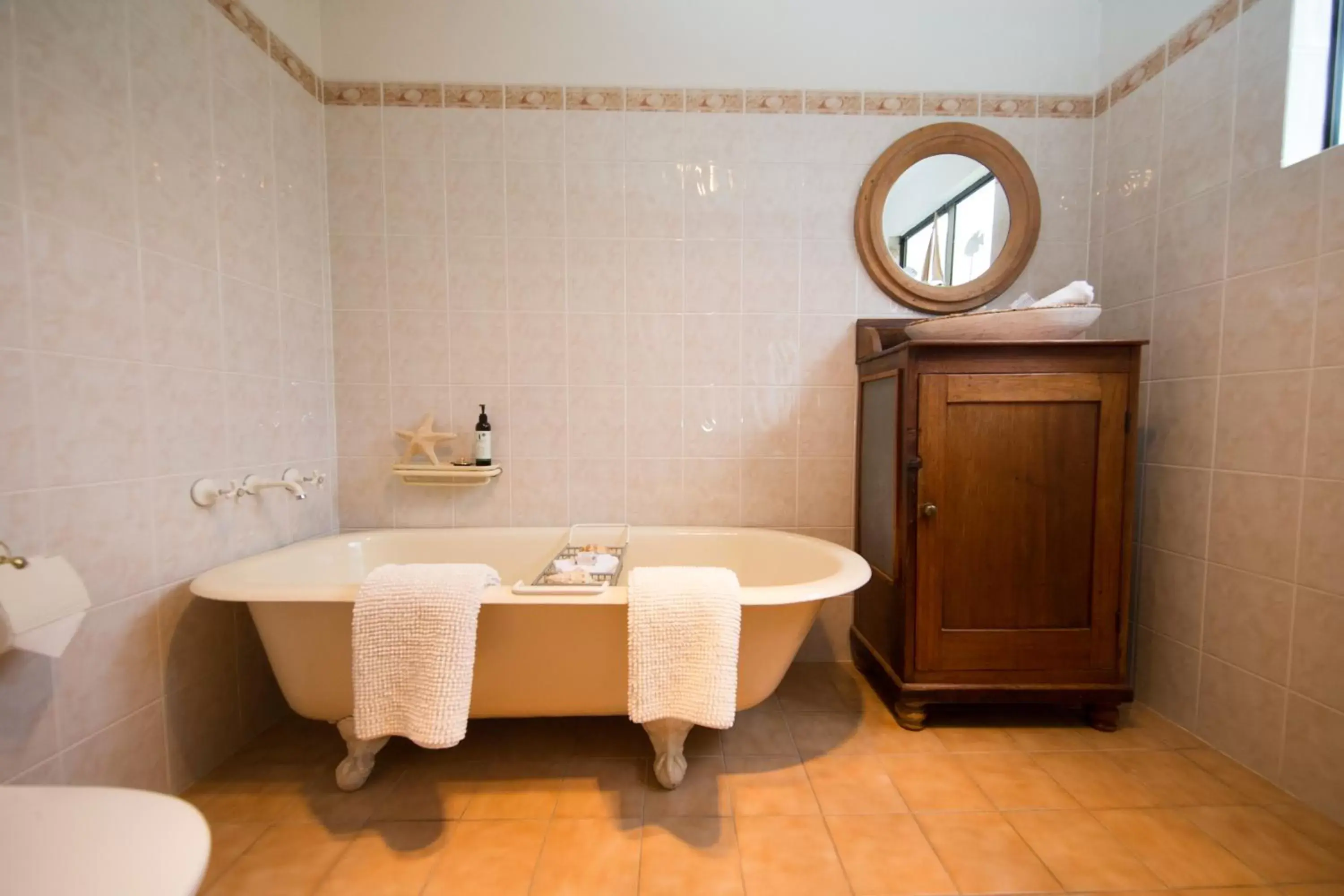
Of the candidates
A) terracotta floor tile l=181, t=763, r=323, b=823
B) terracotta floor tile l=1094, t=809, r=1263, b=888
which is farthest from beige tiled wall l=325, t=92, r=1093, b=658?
terracotta floor tile l=1094, t=809, r=1263, b=888

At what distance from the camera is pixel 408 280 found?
190 centimetres

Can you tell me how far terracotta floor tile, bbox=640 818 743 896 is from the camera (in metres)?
1.03

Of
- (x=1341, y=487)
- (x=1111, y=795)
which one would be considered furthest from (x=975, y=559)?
(x=1341, y=487)

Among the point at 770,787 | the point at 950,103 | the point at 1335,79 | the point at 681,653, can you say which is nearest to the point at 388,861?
the point at 681,653

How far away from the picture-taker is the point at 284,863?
110 cm

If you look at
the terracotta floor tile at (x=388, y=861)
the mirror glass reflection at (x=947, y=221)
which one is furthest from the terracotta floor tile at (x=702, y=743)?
the mirror glass reflection at (x=947, y=221)

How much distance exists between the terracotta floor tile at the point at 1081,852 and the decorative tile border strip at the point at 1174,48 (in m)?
2.17

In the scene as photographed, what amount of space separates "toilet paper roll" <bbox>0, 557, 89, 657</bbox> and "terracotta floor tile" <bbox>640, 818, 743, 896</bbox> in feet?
4.02

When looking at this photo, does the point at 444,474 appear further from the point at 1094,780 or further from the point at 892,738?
the point at 1094,780

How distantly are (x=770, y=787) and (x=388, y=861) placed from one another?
88cm

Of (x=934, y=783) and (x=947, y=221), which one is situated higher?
(x=947, y=221)

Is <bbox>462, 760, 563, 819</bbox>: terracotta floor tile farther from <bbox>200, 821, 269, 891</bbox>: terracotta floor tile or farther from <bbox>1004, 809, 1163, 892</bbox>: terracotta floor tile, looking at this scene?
<bbox>1004, 809, 1163, 892</bbox>: terracotta floor tile

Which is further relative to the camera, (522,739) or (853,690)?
(853,690)

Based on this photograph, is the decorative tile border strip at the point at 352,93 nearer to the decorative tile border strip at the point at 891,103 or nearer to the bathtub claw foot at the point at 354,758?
the decorative tile border strip at the point at 891,103
